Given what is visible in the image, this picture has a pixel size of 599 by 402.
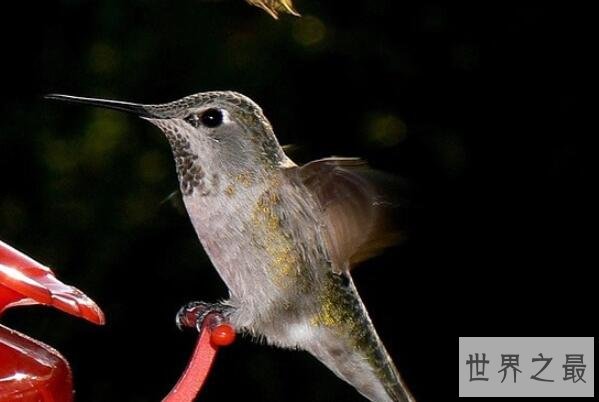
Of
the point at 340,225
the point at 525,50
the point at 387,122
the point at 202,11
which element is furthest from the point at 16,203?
the point at 340,225

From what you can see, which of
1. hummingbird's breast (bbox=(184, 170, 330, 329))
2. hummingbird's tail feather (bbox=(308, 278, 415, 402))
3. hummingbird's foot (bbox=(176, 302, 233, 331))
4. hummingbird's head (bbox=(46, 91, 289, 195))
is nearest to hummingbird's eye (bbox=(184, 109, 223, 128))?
hummingbird's head (bbox=(46, 91, 289, 195))

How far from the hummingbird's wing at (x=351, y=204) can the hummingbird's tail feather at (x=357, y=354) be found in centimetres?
A: 21

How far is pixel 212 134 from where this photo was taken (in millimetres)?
2203

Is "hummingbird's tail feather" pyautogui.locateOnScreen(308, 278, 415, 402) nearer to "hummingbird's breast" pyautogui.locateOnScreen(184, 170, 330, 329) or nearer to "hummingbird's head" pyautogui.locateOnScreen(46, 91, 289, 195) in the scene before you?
"hummingbird's breast" pyautogui.locateOnScreen(184, 170, 330, 329)

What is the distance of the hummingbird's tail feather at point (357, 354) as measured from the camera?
254 cm

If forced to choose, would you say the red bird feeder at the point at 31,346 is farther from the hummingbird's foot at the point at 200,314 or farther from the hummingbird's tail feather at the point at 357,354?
the hummingbird's tail feather at the point at 357,354

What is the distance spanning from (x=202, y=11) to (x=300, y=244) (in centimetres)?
207

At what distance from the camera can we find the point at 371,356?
2.62 meters

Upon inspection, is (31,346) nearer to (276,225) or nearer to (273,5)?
(276,225)

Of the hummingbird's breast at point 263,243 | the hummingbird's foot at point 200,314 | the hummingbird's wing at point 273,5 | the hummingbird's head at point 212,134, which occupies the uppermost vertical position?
the hummingbird's wing at point 273,5

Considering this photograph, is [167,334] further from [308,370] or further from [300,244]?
[300,244]

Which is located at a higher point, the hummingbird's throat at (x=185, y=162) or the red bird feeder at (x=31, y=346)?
the hummingbird's throat at (x=185, y=162)

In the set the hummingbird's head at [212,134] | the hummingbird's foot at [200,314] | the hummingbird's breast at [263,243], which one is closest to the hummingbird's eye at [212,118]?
the hummingbird's head at [212,134]

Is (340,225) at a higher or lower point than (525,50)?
lower
